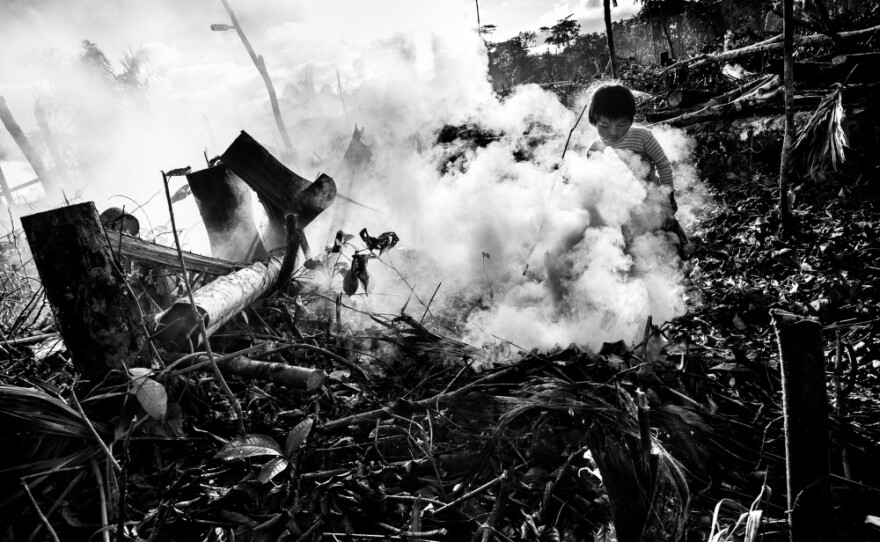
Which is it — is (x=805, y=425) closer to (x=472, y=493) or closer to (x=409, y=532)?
(x=472, y=493)

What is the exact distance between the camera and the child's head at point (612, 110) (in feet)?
12.8

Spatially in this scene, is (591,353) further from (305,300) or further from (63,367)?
(63,367)

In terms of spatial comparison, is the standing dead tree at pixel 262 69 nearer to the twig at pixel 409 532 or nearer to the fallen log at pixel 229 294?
the fallen log at pixel 229 294

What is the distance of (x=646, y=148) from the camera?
4137mm

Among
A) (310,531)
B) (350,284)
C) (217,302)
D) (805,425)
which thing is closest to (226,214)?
(217,302)

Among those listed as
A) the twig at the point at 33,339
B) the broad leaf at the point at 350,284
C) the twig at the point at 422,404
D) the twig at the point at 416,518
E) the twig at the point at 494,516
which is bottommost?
the twig at the point at 494,516

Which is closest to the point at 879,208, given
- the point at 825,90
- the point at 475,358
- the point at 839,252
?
the point at 839,252

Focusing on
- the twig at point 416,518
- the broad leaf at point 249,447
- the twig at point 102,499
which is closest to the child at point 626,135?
the twig at point 416,518

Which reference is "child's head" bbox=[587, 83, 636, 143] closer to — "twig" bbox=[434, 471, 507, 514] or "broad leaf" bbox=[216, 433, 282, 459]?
"twig" bbox=[434, 471, 507, 514]

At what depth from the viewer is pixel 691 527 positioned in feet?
5.16

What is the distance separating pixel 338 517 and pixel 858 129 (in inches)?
293

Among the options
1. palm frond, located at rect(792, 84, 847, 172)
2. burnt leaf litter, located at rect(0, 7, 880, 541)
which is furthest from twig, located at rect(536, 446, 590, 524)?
palm frond, located at rect(792, 84, 847, 172)

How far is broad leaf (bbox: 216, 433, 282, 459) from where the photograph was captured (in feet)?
6.23

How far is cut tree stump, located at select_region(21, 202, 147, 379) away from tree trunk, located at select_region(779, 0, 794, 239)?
6218 mm
